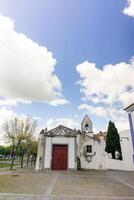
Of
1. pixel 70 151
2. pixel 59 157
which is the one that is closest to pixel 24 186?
pixel 59 157

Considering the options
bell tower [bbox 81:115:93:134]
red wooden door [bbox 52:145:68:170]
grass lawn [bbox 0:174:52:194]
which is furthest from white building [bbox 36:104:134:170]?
grass lawn [bbox 0:174:52:194]

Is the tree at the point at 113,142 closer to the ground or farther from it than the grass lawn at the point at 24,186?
farther from it

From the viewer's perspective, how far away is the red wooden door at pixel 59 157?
19344 mm

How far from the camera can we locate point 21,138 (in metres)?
21.4

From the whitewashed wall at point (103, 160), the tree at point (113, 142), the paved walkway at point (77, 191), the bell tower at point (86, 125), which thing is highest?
the bell tower at point (86, 125)

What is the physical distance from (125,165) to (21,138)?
1453cm

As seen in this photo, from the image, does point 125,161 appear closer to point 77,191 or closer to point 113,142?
point 113,142

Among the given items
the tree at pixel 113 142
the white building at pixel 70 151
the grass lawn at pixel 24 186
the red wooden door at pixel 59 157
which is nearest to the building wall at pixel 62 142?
the white building at pixel 70 151

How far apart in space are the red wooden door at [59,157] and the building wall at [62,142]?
487 millimetres

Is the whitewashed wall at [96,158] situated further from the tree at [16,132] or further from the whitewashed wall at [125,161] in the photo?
the tree at [16,132]

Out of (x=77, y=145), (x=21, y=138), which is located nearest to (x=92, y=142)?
(x=77, y=145)

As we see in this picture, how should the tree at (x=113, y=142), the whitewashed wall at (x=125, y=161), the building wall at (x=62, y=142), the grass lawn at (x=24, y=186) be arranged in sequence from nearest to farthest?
the grass lawn at (x=24, y=186) < the building wall at (x=62, y=142) < the whitewashed wall at (x=125, y=161) < the tree at (x=113, y=142)

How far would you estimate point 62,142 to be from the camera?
20375mm

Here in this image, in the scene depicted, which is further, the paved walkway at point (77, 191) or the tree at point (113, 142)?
the tree at point (113, 142)
